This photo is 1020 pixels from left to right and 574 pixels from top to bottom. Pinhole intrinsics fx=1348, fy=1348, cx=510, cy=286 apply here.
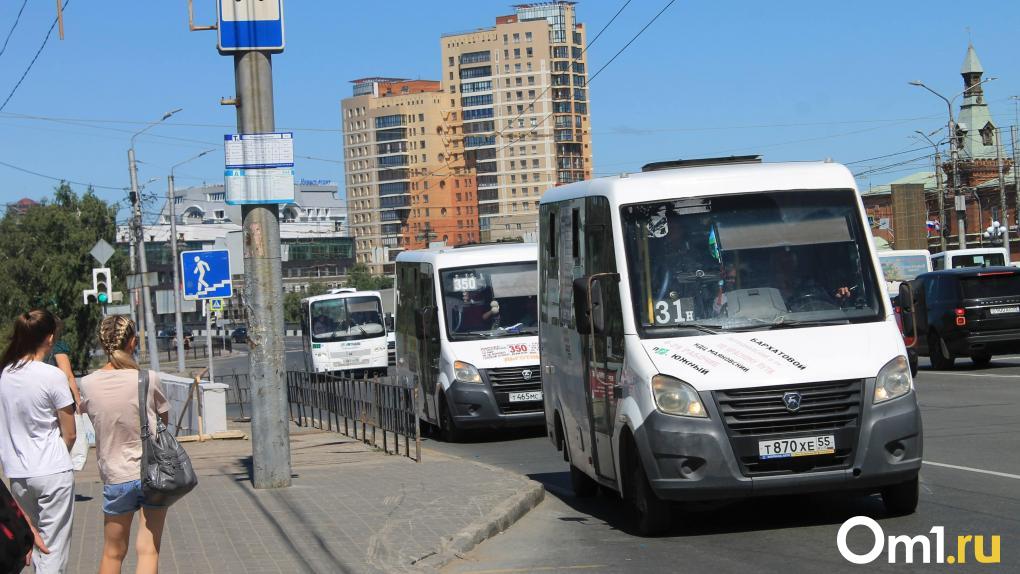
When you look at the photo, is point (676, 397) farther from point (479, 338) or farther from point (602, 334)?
point (479, 338)

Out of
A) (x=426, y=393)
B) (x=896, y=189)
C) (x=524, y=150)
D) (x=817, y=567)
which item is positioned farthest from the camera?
(x=524, y=150)

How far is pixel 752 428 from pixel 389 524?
2.83m

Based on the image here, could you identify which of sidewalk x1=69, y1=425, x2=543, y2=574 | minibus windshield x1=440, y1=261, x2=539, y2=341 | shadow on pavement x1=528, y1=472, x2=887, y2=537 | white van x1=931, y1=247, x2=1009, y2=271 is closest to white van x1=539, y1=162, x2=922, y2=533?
shadow on pavement x1=528, y1=472, x2=887, y2=537

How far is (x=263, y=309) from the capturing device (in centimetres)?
1271

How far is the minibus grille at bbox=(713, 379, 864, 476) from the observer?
29.3 ft

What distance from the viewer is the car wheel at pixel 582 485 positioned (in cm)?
1196

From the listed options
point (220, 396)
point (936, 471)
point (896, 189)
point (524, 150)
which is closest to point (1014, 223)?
point (896, 189)

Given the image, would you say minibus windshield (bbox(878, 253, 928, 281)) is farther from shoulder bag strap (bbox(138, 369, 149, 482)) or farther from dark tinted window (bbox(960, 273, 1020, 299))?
shoulder bag strap (bbox(138, 369, 149, 482))

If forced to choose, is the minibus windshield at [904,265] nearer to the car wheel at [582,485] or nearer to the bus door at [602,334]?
the car wheel at [582,485]

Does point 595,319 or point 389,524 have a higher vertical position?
point 595,319

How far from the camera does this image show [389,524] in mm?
9984

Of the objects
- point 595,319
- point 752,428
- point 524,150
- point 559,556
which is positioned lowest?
point 559,556

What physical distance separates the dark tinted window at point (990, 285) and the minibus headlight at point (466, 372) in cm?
1211

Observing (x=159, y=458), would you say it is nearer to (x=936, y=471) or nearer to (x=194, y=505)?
(x=194, y=505)
